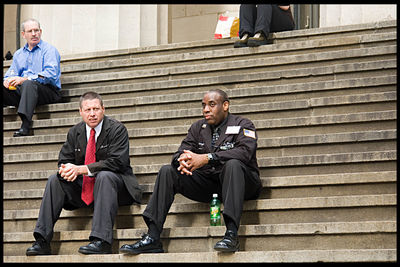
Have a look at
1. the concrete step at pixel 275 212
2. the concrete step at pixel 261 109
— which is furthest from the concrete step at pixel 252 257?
the concrete step at pixel 261 109

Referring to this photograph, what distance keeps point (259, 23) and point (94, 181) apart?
9.70 feet

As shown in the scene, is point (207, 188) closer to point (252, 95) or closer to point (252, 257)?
point (252, 257)

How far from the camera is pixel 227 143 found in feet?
18.5

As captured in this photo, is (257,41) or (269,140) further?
(257,41)

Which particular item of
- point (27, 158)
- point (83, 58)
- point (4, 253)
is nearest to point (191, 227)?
point (4, 253)

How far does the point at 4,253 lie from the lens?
600 centimetres

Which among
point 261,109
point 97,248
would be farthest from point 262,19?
point 97,248

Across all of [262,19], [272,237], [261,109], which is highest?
[262,19]

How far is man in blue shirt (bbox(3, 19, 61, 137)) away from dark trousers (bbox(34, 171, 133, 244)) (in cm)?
180

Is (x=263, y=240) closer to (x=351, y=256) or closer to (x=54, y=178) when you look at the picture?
(x=351, y=256)

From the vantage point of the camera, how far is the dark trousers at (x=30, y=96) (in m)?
7.52

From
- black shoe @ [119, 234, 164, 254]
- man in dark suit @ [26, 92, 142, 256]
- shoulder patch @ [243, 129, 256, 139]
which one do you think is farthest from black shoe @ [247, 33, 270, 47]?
black shoe @ [119, 234, 164, 254]

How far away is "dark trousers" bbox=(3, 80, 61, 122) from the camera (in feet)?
24.7
